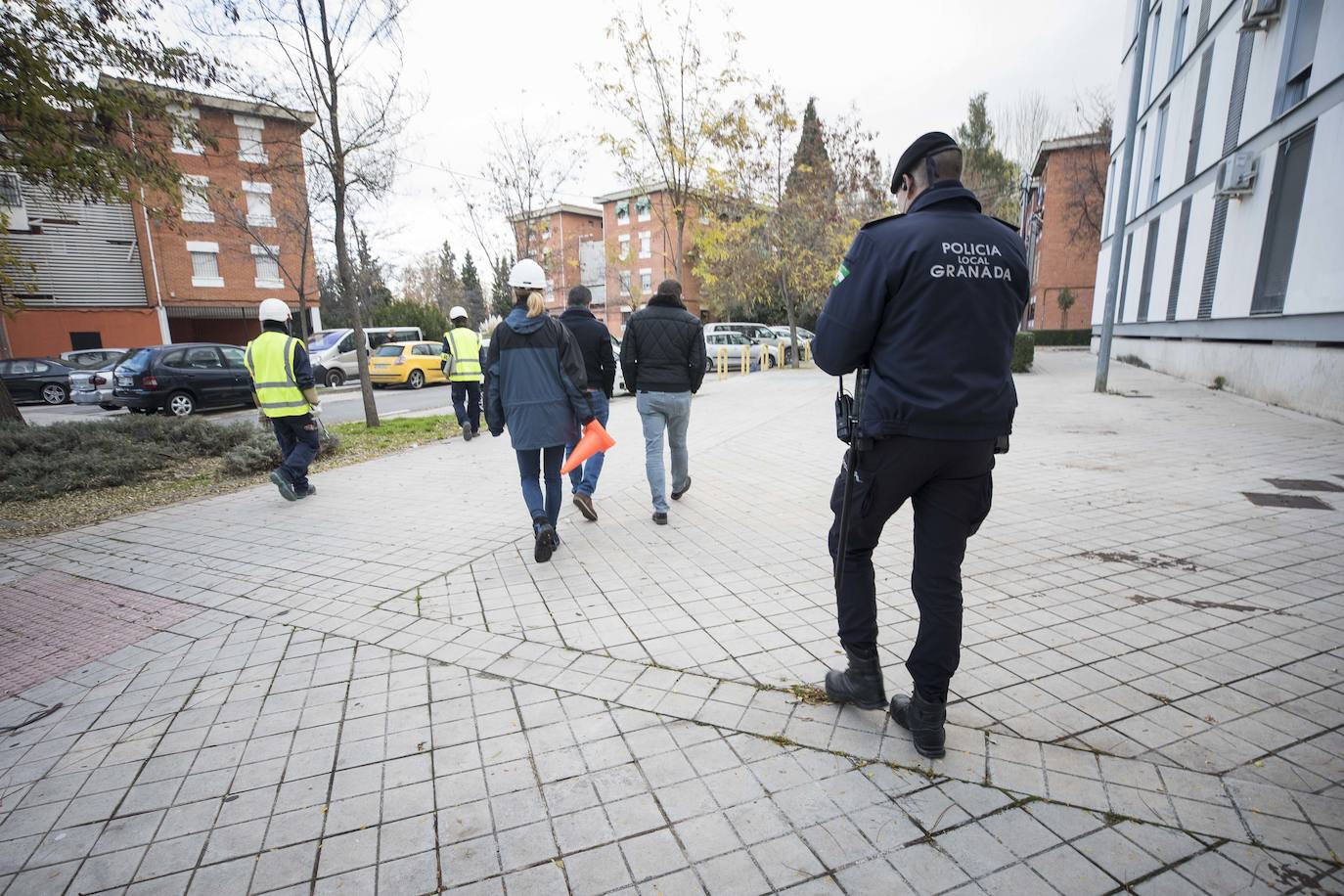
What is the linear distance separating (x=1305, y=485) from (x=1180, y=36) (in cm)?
1732

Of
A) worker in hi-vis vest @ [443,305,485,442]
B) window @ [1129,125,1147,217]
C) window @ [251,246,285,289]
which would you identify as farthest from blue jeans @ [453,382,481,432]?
window @ [251,246,285,289]

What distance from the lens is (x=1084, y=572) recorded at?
4219mm

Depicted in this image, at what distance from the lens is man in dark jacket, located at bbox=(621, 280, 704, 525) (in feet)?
18.1

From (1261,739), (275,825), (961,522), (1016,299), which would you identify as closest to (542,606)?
(275,825)

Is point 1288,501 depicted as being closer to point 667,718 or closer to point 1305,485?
point 1305,485

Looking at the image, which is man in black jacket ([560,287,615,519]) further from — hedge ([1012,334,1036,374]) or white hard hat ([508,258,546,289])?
hedge ([1012,334,1036,374])

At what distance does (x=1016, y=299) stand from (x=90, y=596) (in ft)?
18.8

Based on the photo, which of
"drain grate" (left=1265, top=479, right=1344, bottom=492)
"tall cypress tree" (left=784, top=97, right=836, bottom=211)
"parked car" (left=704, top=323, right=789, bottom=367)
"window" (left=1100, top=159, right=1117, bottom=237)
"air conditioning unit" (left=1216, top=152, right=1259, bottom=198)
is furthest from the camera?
"parked car" (left=704, top=323, right=789, bottom=367)

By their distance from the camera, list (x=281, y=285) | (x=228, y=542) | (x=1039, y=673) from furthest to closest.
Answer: (x=281, y=285) → (x=228, y=542) → (x=1039, y=673)

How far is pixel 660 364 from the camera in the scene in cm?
552

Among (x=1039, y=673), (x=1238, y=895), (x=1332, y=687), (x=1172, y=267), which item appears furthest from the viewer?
(x=1172, y=267)

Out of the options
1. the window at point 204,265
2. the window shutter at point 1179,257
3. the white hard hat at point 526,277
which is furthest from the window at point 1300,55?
the window at point 204,265

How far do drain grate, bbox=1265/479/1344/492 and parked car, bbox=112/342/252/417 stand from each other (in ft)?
61.1

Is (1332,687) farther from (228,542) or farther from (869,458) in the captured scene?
(228,542)
